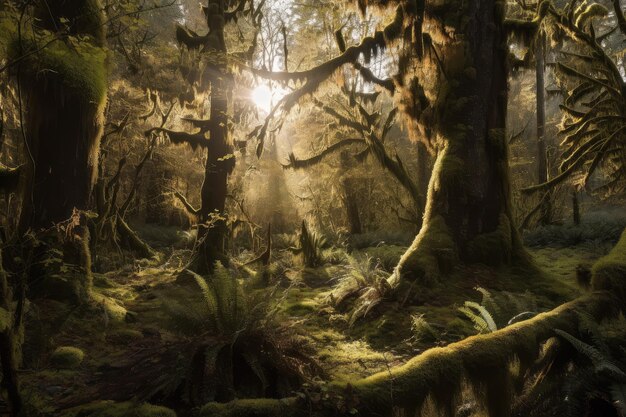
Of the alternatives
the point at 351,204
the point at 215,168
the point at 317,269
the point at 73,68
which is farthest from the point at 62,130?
the point at 351,204

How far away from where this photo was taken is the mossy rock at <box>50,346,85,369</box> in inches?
169

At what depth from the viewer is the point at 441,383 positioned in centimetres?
217

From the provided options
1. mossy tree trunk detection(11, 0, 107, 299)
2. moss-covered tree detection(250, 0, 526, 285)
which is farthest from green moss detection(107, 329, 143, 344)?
moss-covered tree detection(250, 0, 526, 285)

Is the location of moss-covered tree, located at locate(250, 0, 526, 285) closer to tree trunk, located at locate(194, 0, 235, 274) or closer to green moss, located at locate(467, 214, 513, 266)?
green moss, located at locate(467, 214, 513, 266)

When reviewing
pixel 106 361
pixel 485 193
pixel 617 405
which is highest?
pixel 485 193

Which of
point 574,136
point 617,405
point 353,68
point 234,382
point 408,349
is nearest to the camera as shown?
point 617,405

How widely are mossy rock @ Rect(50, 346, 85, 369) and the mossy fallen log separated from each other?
11.2 feet

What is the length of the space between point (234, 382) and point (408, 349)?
226cm

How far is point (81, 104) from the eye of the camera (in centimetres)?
644

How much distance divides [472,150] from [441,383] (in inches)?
229

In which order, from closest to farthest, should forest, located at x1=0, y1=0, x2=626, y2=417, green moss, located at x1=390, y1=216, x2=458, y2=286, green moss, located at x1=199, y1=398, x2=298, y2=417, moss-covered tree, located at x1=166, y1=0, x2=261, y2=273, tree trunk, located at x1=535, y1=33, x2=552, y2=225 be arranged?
green moss, located at x1=199, y1=398, x2=298, y2=417
forest, located at x1=0, y1=0, x2=626, y2=417
green moss, located at x1=390, y1=216, x2=458, y2=286
moss-covered tree, located at x1=166, y1=0, x2=261, y2=273
tree trunk, located at x1=535, y1=33, x2=552, y2=225

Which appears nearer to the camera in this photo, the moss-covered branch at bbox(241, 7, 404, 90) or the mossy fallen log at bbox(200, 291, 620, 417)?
the mossy fallen log at bbox(200, 291, 620, 417)

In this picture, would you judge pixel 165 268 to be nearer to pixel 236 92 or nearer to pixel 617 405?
pixel 236 92

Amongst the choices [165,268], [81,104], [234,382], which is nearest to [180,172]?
[165,268]
